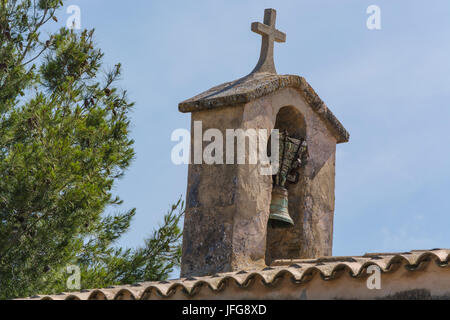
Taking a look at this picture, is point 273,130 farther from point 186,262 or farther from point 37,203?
point 37,203

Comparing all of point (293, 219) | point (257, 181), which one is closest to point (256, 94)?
point (257, 181)

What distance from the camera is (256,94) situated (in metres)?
7.38

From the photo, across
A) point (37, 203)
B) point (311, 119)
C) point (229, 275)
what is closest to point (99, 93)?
point (37, 203)

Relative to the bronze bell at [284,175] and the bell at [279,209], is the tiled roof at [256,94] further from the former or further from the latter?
the bell at [279,209]

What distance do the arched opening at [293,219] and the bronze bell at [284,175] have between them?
0.22 feet

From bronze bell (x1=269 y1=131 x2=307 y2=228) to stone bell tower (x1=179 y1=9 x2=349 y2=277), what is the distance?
8 cm

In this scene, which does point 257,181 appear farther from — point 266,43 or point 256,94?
point 266,43

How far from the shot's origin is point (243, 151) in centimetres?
728

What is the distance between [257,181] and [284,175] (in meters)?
0.46

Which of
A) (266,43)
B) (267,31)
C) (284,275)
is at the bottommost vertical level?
(284,275)

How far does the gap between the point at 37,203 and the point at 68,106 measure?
5.20 feet

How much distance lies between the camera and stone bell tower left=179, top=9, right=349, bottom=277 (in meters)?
7.20

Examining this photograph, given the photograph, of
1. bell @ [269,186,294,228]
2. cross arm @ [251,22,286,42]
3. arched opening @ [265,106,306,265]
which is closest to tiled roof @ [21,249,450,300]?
bell @ [269,186,294,228]

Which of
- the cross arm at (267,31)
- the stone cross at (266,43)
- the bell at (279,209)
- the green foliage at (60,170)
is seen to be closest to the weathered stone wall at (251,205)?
the bell at (279,209)
